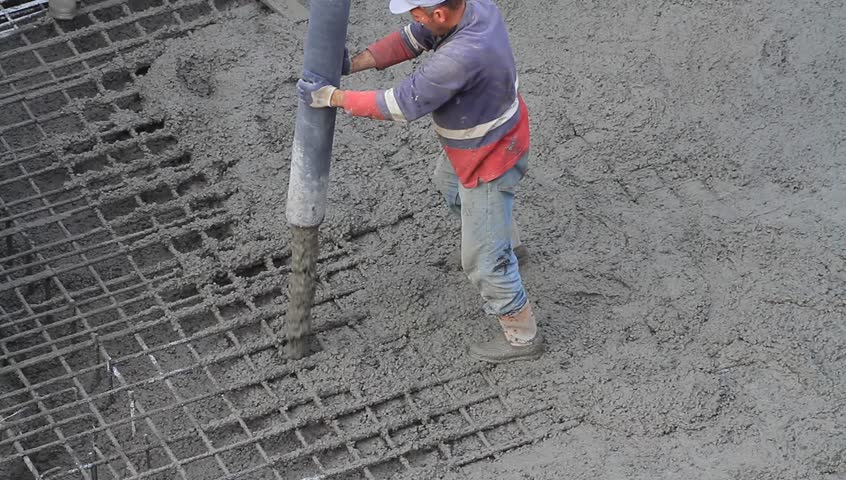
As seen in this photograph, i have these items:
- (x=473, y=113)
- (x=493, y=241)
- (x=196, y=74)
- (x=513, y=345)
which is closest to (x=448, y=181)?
(x=493, y=241)

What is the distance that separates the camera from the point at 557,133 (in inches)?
213

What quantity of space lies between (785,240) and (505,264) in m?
1.34

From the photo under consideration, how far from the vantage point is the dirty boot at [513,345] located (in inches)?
174

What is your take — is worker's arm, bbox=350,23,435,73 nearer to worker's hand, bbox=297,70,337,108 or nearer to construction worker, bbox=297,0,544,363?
construction worker, bbox=297,0,544,363

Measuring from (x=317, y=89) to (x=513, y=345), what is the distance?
1.28 m

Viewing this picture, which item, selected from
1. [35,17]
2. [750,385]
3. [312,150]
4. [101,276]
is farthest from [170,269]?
[750,385]

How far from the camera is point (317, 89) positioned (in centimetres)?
386

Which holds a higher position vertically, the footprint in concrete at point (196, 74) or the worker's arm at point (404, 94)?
the worker's arm at point (404, 94)

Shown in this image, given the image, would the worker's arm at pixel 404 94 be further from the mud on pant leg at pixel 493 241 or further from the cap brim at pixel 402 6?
the mud on pant leg at pixel 493 241

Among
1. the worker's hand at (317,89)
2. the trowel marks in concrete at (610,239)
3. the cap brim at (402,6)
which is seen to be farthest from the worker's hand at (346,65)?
the trowel marks in concrete at (610,239)

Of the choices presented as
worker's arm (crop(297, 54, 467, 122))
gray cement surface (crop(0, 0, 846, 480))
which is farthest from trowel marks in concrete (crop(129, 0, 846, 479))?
worker's arm (crop(297, 54, 467, 122))

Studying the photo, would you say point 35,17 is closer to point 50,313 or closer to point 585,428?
point 50,313

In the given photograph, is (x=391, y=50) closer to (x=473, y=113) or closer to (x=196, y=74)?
(x=473, y=113)

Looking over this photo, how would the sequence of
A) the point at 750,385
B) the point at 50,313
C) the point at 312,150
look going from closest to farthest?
1. the point at 312,150
2. the point at 750,385
3. the point at 50,313
